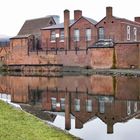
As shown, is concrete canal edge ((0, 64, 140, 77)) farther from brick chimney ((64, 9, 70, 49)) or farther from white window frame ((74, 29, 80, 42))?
white window frame ((74, 29, 80, 42))

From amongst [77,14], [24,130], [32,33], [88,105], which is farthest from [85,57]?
[24,130]

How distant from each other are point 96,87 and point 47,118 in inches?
524

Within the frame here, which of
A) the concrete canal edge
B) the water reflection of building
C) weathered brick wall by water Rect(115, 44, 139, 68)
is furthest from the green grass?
weathered brick wall by water Rect(115, 44, 139, 68)

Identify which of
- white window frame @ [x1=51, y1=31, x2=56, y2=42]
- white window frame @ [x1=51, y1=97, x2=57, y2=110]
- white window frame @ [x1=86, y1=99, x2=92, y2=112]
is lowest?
white window frame @ [x1=51, y1=97, x2=57, y2=110]

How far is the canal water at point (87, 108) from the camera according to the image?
1465cm

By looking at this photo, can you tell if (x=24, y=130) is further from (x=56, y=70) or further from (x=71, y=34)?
(x=71, y=34)

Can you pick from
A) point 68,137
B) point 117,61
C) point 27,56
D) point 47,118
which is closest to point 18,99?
point 47,118

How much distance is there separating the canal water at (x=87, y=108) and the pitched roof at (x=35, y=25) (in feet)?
109

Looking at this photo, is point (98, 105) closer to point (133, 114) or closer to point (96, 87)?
point (133, 114)

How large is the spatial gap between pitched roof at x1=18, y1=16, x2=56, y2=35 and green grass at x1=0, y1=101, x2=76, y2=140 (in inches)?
2016

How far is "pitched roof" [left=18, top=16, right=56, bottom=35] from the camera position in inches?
2584

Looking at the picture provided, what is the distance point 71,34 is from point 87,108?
121 ft

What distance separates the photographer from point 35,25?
2655 inches

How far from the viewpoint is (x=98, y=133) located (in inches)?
556
